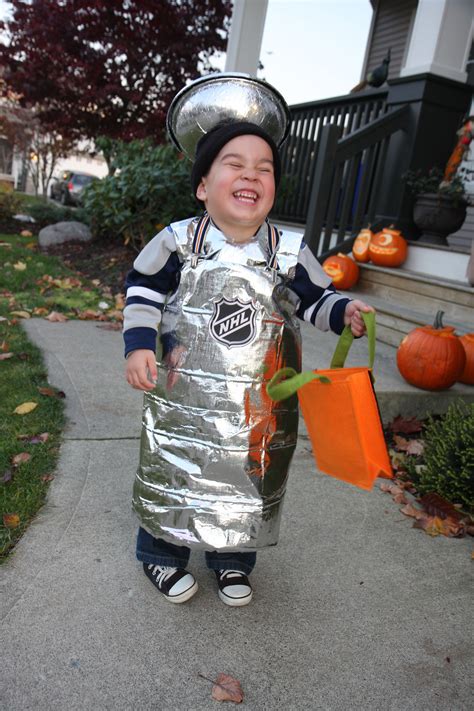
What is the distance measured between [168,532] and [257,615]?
0.39 meters

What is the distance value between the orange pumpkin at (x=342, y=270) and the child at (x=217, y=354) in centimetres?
374

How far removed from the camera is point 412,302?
5129 mm

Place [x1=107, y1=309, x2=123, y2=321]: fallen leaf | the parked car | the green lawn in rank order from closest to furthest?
the green lawn
[x1=107, y1=309, x2=123, y2=321]: fallen leaf
the parked car

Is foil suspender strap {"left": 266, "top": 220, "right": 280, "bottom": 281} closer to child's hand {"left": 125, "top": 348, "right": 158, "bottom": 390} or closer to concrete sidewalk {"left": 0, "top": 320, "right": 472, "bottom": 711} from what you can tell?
child's hand {"left": 125, "top": 348, "right": 158, "bottom": 390}

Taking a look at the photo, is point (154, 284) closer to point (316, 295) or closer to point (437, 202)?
point (316, 295)

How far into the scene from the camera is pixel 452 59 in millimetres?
5539

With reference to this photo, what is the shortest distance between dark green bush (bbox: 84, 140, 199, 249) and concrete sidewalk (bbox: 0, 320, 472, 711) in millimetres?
4705

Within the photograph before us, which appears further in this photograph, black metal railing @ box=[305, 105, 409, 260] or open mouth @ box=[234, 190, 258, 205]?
black metal railing @ box=[305, 105, 409, 260]

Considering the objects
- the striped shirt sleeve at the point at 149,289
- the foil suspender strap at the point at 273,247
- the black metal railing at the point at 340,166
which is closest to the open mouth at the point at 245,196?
the foil suspender strap at the point at 273,247

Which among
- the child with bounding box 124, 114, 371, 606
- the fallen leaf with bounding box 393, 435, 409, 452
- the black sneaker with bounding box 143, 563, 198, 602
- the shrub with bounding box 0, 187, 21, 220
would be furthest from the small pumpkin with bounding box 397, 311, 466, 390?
the shrub with bounding box 0, 187, 21, 220

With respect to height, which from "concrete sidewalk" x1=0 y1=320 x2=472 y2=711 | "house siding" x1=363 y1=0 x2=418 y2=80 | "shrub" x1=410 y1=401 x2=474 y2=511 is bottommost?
"concrete sidewalk" x1=0 y1=320 x2=472 y2=711

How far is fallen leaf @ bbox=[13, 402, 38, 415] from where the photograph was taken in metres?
2.95

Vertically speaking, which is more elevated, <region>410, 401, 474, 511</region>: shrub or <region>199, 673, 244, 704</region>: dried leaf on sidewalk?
<region>410, 401, 474, 511</region>: shrub

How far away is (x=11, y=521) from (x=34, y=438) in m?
0.67
